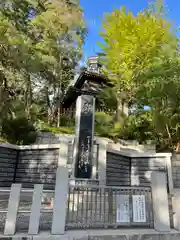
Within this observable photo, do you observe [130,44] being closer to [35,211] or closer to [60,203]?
[60,203]

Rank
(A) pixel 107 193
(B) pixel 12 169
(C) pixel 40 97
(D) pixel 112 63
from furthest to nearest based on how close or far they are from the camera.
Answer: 1. (C) pixel 40 97
2. (D) pixel 112 63
3. (B) pixel 12 169
4. (A) pixel 107 193

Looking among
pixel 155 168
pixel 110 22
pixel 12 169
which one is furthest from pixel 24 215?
pixel 110 22

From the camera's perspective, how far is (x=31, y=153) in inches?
324

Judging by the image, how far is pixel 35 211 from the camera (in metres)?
3.59

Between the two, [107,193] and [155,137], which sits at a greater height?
[155,137]

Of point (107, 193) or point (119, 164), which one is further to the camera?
point (119, 164)

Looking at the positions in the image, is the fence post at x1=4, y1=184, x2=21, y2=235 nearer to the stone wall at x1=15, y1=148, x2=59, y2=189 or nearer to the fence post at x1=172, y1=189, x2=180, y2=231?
the fence post at x1=172, y1=189, x2=180, y2=231

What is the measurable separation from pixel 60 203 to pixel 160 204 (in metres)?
2.01

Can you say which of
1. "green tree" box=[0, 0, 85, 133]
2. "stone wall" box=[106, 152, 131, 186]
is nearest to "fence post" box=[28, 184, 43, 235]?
"stone wall" box=[106, 152, 131, 186]

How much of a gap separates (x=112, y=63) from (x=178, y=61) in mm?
4562

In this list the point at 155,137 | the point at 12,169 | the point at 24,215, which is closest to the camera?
the point at 24,215

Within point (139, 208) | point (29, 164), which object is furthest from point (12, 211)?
point (29, 164)

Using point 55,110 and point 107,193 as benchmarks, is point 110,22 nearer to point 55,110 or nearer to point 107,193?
point 55,110

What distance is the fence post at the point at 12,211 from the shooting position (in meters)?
3.41
